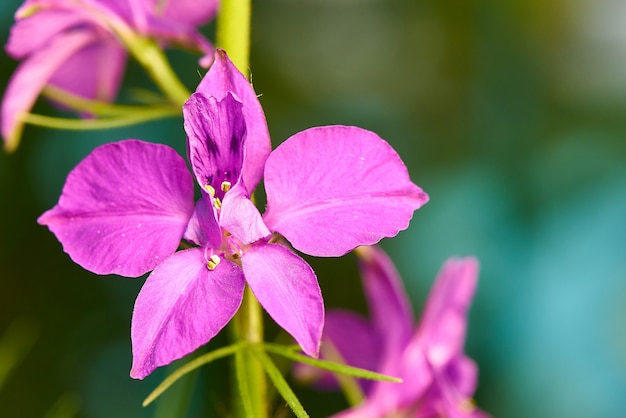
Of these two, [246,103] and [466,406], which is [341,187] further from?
[466,406]

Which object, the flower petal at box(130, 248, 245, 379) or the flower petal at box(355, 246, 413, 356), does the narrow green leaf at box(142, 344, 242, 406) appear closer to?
the flower petal at box(130, 248, 245, 379)

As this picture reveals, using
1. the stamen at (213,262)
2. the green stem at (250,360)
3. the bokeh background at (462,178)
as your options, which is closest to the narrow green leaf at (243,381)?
the green stem at (250,360)

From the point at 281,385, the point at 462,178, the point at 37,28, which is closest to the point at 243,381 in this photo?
the point at 281,385

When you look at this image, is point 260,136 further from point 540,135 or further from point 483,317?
point 540,135

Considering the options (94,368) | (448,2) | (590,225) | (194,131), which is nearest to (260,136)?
(194,131)

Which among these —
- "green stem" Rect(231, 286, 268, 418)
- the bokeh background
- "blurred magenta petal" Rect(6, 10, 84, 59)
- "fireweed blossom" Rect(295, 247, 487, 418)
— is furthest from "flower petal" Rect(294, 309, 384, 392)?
the bokeh background

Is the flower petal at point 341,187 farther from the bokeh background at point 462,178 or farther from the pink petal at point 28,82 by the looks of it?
the bokeh background at point 462,178

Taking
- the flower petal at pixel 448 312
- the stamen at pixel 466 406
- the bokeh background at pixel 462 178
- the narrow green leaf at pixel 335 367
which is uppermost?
the narrow green leaf at pixel 335 367
